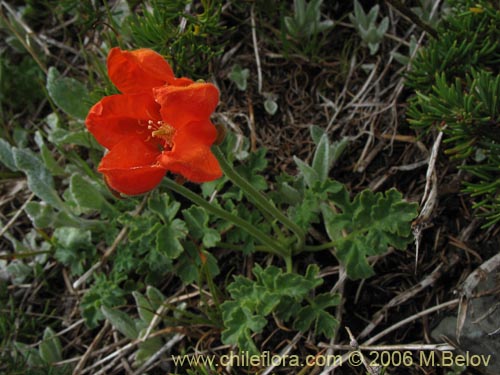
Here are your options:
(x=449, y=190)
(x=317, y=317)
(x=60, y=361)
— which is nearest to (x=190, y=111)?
(x=317, y=317)

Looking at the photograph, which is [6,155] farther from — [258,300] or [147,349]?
[258,300]

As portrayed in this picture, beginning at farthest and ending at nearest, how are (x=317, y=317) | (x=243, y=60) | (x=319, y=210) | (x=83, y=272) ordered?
(x=243, y=60) → (x=83, y=272) → (x=319, y=210) → (x=317, y=317)

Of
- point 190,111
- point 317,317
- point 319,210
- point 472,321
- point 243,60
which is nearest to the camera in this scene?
point 190,111

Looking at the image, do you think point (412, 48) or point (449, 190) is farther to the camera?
point (412, 48)

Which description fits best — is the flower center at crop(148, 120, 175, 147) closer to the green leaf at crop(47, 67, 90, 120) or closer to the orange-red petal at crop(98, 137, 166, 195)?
the orange-red petal at crop(98, 137, 166, 195)

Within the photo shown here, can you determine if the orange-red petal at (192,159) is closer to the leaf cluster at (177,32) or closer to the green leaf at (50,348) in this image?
the leaf cluster at (177,32)

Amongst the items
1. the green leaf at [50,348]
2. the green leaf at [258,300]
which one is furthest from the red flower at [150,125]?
the green leaf at [50,348]

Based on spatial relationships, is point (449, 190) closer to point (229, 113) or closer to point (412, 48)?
point (412, 48)

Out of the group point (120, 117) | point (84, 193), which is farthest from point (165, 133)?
point (84, 193)
